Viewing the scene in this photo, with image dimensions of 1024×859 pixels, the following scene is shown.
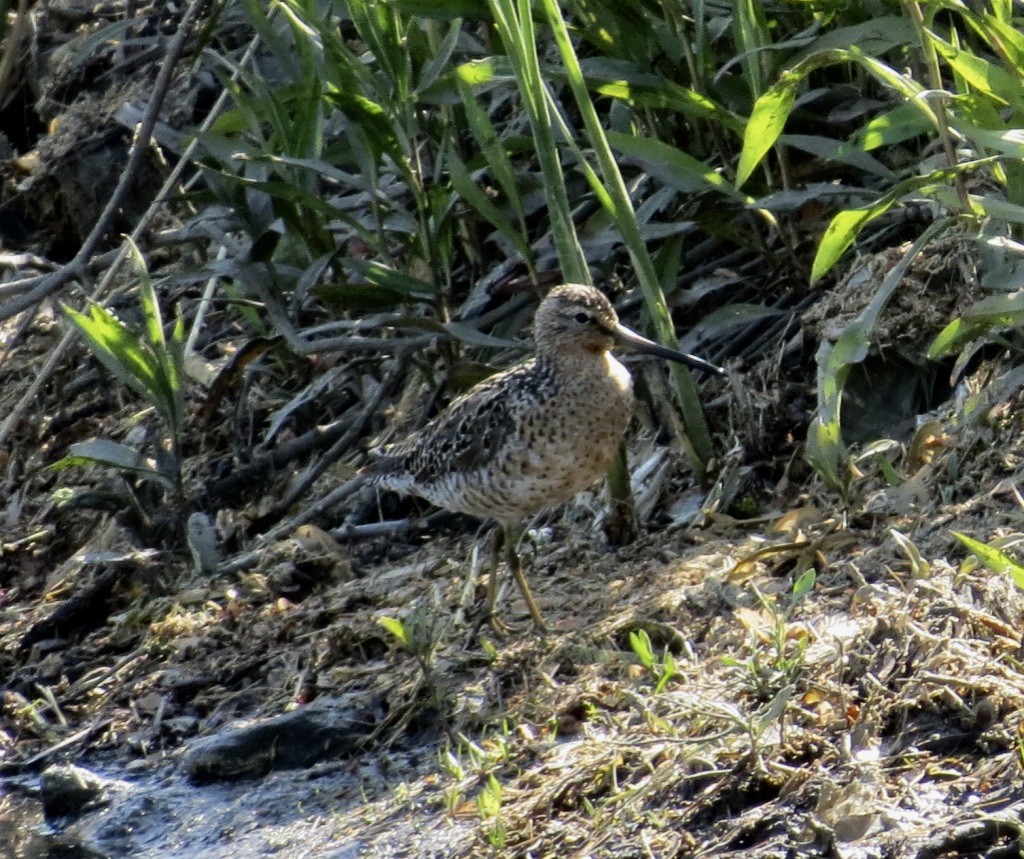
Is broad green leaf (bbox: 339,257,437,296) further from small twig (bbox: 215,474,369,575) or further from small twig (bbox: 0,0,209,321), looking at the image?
small twig (bbox: 0,0,209,321)

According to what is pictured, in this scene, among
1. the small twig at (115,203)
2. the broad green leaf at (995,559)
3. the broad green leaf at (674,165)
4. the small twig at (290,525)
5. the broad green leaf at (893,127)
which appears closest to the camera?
the broad green leaf at (995,559)

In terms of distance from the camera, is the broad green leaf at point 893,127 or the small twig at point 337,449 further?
the small twig at point 337,449

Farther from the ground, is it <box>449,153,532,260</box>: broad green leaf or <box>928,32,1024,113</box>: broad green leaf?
<box>928,32,1024,113</box>: broad green leaf

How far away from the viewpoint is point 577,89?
5.17 m

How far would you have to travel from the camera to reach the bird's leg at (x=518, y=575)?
520cm

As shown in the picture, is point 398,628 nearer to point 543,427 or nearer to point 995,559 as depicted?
point 543,427

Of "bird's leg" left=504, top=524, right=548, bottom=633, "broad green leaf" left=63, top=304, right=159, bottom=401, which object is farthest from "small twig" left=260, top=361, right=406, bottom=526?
"bird's leg" left=504, top=524, right=548, bottom=633

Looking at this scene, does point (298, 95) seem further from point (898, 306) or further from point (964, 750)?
point (964, 750)

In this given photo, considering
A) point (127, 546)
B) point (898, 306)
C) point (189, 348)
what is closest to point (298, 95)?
point (189, 348)

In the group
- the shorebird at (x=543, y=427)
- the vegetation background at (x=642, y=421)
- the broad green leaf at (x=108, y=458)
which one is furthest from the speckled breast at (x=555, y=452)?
the broad green leaf at (x=108, y=458)

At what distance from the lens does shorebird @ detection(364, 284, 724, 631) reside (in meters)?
5.32

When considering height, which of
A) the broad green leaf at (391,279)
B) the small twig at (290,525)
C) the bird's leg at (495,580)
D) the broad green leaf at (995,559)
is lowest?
the bird's leg at (495,580)

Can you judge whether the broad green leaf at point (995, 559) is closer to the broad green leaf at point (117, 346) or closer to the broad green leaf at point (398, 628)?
the broad green leaf at point (398, 628)

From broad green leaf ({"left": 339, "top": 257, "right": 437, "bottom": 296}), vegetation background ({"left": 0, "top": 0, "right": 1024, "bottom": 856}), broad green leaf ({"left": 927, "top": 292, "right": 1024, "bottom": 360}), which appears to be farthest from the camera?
broad green leaf ({"left": 339, "top": 257, "right": 437, "bottom": 296})
